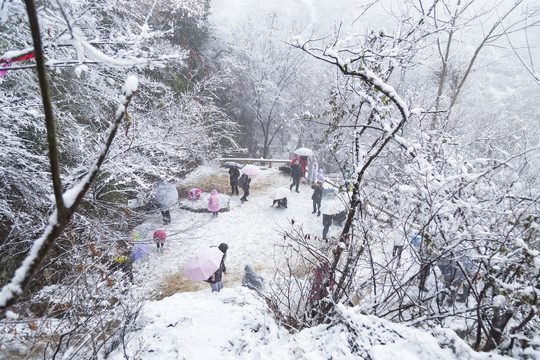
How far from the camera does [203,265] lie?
5344mm

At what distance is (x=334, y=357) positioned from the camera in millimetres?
2219

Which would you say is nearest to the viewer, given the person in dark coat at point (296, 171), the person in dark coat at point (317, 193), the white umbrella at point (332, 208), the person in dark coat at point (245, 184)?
the white umbrella at point (332, 208)

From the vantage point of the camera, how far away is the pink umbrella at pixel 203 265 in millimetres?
5270

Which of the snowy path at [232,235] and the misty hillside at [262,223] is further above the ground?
the misty hillside at [262,223]

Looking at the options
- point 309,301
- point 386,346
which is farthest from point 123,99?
point 309,301

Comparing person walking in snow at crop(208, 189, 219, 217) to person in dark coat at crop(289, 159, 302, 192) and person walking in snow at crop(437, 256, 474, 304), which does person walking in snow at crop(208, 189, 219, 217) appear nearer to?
person in dark coat at crop(289, 159, 302, 192)

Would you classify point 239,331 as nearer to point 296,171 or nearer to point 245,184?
point 245,184

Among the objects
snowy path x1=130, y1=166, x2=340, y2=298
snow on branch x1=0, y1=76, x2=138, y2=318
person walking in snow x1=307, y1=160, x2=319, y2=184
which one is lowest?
snowy path x1=130, y1=166, x2=340, y2=298

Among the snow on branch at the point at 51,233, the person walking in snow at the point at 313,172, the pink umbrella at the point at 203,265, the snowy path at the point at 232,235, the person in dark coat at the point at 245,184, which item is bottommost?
the snowy path at the point at 232,235

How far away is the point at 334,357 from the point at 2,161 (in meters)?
5.87

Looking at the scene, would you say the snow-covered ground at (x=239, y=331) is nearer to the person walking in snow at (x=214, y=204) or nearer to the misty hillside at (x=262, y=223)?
the misty hillside at (x=262, y=223)

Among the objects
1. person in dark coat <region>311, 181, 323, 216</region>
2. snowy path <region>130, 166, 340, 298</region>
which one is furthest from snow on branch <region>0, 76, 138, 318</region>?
person in dark coat <region>311, 181, 323, 216</region>

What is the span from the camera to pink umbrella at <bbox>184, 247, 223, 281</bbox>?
5270 mm

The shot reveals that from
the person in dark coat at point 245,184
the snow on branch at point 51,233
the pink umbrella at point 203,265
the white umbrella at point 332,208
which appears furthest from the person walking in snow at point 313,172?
the snow on branch at point 51,233
